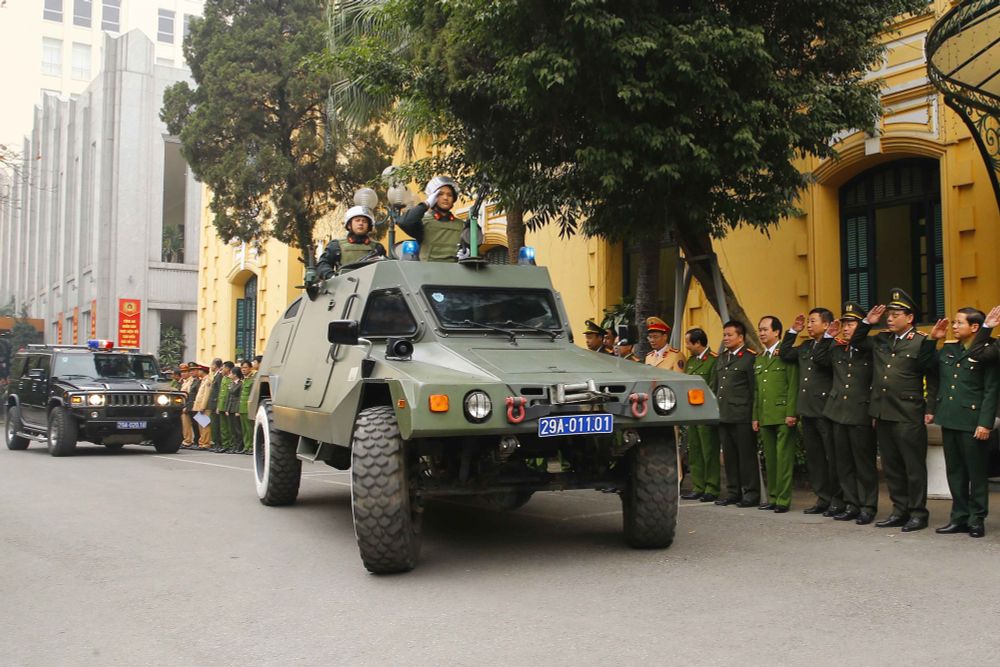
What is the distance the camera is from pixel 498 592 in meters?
5.79

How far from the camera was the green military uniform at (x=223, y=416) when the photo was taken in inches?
739

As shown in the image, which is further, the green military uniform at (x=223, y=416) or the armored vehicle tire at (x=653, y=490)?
the green military uniform at (x=223, y=416)

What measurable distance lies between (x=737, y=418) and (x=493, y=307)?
268 cm

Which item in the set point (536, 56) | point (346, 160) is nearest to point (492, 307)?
point (536, 56)

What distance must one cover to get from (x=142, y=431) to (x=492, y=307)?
35.8 ft

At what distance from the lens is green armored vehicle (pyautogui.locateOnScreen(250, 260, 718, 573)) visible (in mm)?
6156

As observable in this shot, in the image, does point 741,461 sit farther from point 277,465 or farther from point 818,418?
point 277,465

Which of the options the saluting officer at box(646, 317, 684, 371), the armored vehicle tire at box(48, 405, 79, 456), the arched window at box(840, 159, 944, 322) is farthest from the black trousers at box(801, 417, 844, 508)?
the armored vehicle tire at box(48, 405, 79, 456)

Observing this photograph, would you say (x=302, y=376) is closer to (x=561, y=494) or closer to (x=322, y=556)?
(x=322, y=556)

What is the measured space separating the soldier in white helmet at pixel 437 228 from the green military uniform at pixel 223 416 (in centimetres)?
1070

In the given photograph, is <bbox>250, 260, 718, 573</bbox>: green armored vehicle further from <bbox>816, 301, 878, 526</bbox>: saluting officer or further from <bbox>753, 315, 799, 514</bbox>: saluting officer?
<bbox>753, 315, 799, 514</bbox>: saluting officer

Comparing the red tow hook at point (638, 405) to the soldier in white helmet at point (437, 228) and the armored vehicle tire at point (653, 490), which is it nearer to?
the armored vehicle tire at point (653, 490)

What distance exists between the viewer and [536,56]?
29.5 feet

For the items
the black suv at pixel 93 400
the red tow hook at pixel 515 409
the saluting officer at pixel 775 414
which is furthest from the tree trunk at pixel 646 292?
the black suv at pixel 93 400
